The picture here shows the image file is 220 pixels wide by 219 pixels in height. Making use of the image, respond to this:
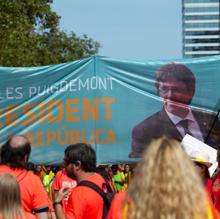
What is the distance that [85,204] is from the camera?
4.95m

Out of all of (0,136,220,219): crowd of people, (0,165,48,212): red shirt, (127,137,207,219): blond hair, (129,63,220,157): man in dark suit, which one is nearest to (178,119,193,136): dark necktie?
(129,63,220,157): man in dark suit

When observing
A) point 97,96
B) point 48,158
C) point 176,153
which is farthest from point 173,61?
point 176,153

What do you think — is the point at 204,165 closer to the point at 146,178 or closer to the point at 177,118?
the point at 177,118

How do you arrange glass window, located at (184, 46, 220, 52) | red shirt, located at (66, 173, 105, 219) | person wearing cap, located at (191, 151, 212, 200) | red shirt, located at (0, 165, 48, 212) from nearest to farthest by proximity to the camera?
1. red shirt, located at (66, 173, 105, 219)
2. red shirt, located at (0, 165, 48, 212)
3. person wearing cap, located at (191, 151, 212, 200)
4. glass window, located at (184, 46, 220, 52)

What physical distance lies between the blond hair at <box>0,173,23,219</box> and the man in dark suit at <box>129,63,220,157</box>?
10.0 feet

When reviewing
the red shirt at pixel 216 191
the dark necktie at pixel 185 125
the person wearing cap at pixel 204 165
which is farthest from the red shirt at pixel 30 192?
the dark necktie at pixel 185 125

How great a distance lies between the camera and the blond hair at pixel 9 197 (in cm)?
443

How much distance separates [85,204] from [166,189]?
2150 mm

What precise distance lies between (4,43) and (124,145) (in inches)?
789

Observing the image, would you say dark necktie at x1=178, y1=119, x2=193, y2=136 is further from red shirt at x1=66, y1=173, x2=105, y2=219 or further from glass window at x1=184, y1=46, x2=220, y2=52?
glass window at x1=184, y1=46, x2=220, y2=52

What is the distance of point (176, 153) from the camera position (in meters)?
2.96

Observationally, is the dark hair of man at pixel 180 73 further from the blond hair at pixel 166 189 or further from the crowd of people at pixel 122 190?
the blond hair at pixel 166 189

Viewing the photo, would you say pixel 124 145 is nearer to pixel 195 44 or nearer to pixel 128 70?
pixel 128 70

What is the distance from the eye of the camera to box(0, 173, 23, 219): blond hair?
4.43m
